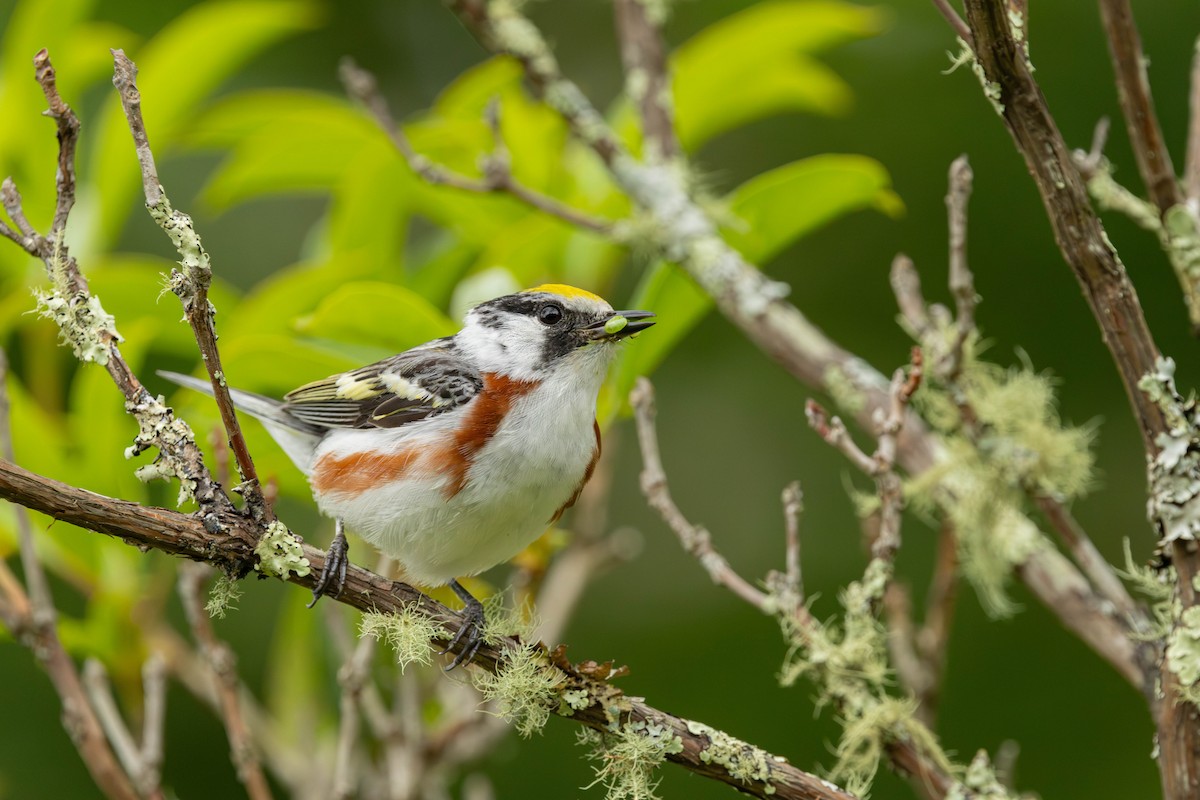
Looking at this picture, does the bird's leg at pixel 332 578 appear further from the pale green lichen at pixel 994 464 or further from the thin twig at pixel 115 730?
the pale green lichen at pixel 994 464

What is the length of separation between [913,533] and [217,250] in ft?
9.70

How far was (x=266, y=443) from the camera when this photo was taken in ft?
8.74

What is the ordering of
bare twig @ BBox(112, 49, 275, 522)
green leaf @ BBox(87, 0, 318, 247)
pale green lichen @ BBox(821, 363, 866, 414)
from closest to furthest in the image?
bare twig @ BBox(112, 49, 275, 522), pale green lichen @ BBox(821, 363, 866, 414), green leaf @ BBox(87, 0, 318, 247)

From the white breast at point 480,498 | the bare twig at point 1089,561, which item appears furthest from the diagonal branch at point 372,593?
the bare twig at point 1089,561

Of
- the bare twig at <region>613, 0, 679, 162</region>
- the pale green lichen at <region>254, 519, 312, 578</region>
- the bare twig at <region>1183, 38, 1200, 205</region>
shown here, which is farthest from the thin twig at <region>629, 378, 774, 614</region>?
the bare twig at <region>1183, 38, 1200, 205</region>

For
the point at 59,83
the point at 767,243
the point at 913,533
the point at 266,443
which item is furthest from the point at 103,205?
the point at 913,533

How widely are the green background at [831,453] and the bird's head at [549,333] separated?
1.21 metres

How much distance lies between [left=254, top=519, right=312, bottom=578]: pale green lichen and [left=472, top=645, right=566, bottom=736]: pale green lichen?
1.05 feet

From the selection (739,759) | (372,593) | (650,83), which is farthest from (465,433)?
(650,83)

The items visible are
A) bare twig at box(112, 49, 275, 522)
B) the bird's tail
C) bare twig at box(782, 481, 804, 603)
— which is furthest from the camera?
the bird's tail

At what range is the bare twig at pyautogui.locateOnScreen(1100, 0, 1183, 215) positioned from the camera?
6.23ft

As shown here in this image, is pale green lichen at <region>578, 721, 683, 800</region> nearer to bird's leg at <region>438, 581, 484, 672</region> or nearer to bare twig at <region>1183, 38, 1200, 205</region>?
bird's leg at <region>438, 581, 484, 672</region>

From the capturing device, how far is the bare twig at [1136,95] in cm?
190

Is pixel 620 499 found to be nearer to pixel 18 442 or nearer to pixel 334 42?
pixel 334 42
